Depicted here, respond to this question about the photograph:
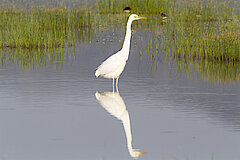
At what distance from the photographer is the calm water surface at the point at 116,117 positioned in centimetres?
643

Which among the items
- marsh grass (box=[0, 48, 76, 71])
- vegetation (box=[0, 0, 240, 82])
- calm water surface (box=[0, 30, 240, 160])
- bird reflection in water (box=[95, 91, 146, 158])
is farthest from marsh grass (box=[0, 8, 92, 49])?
bird reflection in water (box=[95, 91, 146, 158])

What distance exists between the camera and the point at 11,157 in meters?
6.16

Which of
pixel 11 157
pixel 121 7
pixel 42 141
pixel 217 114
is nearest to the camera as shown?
pixel 11 157

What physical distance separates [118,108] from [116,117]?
0.70 m

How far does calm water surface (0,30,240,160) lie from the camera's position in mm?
6434

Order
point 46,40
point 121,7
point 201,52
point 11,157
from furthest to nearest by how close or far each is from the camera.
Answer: point 121,7
point 46,40
point 201,52
point 11,157

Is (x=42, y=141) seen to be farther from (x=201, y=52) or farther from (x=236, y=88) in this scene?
(x=201, y=52)

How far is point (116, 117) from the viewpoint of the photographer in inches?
324

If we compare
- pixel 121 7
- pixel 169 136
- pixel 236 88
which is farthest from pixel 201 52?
pixel 121 7

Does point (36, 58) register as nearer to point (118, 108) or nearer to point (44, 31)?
point (44, 31)

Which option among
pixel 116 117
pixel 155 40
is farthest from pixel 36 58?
pixel 116 117

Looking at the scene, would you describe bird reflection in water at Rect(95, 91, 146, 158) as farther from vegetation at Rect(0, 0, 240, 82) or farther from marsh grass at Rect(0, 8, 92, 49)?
marsh grass at Rect(0, 8, 92, 49)

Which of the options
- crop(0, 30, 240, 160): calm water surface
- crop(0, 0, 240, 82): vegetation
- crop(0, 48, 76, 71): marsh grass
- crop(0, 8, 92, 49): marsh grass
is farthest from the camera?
crop(0, 8, 92, 49): marsh grass

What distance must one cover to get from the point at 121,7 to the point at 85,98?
24.3 metres
